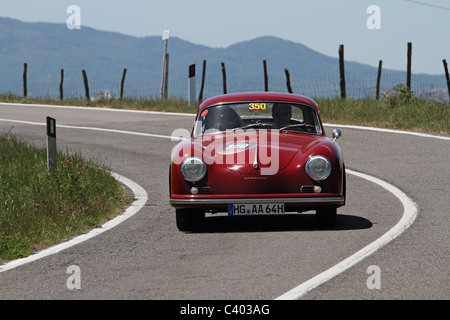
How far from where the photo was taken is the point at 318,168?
8.75 meters

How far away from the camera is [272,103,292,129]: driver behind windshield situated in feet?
32.7

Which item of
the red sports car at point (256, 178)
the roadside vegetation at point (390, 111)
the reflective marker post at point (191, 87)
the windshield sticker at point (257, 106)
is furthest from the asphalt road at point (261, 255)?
the reflective marker post at point (191, 87)

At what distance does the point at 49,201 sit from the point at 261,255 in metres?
3.68

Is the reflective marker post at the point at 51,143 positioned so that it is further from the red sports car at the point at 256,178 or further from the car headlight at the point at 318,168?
the car headlight at the point at 318,168

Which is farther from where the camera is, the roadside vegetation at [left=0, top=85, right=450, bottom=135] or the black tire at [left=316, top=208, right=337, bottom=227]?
the roadside vegetation at [left=0, top=85, right=450, bottom=135]

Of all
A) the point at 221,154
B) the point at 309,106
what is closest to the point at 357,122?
the point at 309,106

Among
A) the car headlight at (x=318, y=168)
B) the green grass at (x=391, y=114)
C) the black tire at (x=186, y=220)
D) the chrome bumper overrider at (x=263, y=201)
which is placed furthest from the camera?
the green grass at (x=391, y=114)

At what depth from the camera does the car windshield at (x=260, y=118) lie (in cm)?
988

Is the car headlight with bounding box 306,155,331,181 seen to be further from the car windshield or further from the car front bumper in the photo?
the car windshield

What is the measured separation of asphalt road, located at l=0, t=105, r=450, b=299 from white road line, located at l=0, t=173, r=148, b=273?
0.40ft

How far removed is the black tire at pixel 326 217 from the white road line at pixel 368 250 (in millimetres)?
671

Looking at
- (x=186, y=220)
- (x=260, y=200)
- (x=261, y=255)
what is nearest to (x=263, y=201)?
(x=260, y=200)

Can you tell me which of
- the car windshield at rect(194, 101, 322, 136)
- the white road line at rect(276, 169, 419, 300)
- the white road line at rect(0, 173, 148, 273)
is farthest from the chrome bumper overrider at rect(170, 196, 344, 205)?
the car windshield at rect(194, 101, 322, 136)

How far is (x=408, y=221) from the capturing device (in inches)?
364
